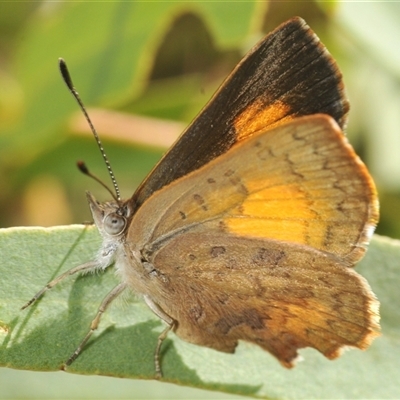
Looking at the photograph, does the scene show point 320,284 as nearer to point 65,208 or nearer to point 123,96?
point 123,96

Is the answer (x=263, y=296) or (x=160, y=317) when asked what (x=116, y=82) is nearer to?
(x=160, y=317)

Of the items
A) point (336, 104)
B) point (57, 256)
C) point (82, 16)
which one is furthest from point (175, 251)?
point (82, 16)

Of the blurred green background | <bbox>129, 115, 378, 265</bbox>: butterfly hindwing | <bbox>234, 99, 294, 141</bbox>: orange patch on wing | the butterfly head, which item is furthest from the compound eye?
the blurred green background

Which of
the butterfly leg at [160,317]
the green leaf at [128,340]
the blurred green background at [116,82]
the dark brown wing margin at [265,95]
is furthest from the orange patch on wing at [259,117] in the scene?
the blurred green background at [116,82]

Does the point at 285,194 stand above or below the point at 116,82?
below

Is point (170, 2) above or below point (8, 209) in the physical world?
above

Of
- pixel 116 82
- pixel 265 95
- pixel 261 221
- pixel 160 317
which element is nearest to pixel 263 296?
pixel 261 221
